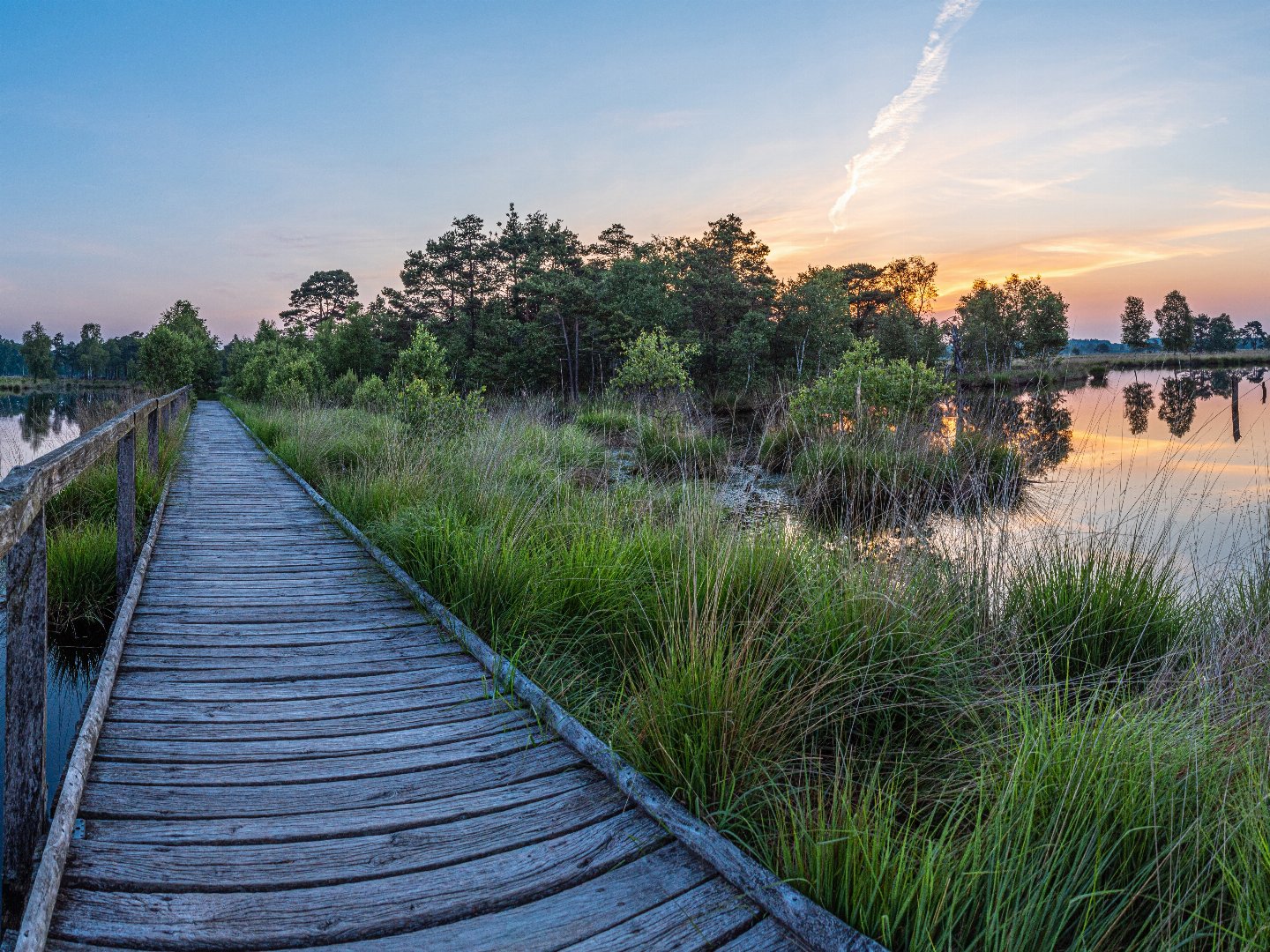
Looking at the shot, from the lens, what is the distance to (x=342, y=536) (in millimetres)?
5812

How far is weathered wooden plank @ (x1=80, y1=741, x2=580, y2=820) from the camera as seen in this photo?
1.97m

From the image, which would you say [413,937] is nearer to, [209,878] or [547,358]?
[209,878]

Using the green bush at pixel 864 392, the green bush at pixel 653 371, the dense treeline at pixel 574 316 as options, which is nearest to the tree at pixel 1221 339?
the dense treeline at pixel 574 316

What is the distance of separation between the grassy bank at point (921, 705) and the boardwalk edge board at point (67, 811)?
59.3 inches

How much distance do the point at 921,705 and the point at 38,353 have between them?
109 meters

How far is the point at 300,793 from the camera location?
6.91 feet

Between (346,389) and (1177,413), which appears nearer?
(1177,413)

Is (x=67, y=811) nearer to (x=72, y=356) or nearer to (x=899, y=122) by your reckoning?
(x=899, y=122)

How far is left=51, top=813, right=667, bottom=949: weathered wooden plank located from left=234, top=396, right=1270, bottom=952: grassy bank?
0.51 metres

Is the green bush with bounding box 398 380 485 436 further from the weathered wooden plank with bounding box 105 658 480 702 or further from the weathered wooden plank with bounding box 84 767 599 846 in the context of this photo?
the weathered wooden plank with bounding box 84 767 599 846

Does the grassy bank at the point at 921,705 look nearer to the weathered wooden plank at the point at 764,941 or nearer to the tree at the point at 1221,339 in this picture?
the weathered wooden plank at the point at 764,941

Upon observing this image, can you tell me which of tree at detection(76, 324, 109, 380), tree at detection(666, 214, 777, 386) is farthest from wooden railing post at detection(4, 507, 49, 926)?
tree at detection(76, 324, 109, 380)

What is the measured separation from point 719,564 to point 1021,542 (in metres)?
2.04

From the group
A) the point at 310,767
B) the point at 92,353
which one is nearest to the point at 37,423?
the point at 310,767
